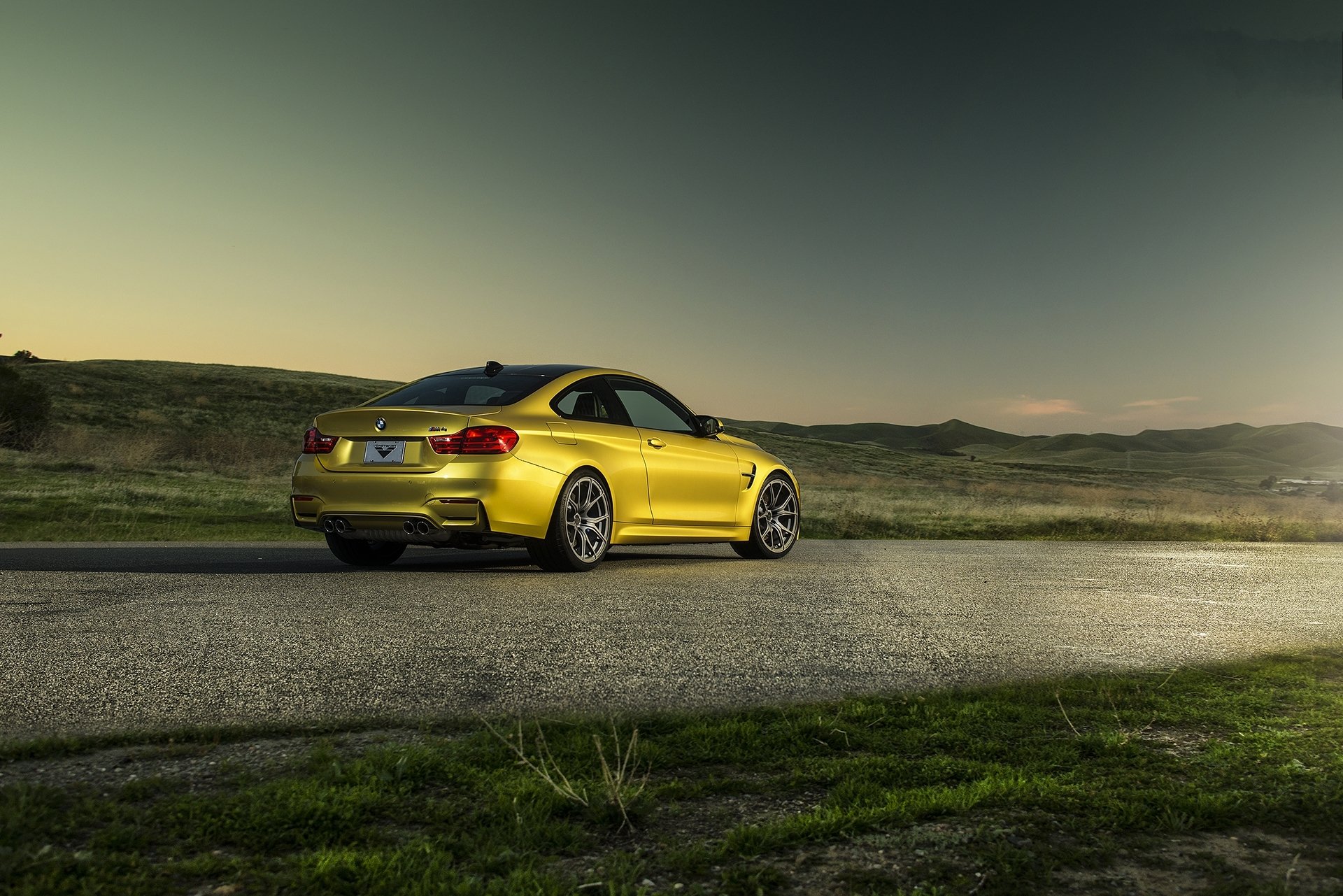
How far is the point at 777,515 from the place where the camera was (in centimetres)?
1156

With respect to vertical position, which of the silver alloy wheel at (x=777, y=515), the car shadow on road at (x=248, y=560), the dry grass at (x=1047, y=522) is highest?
the silver alloy wheel at (x=777, y=515)

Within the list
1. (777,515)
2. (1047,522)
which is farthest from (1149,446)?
(777,515)

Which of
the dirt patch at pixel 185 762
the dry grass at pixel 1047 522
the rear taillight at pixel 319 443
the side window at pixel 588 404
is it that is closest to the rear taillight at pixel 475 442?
the side window at pixel 588 404

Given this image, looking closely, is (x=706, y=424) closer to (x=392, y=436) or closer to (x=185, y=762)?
(x=392, y=436)

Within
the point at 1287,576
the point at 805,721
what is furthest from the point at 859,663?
the point at 1287,576

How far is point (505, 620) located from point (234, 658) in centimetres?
171

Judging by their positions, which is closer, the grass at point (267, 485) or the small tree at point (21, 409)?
the grass at point (267, 485)

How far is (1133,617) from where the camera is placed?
7.46 meters

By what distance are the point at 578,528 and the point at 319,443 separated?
220cm

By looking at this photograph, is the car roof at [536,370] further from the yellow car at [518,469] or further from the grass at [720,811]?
the grass at [720,811]

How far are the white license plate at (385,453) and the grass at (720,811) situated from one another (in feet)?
15.3

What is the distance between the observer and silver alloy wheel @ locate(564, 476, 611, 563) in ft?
29.4

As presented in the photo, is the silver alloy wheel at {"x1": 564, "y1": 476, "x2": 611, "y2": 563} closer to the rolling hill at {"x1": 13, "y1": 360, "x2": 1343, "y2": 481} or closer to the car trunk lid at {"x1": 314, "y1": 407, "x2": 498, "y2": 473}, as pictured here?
the car trunk lid at {"x1": 314, "y1": 407, "x2": 498, "y2": 473}

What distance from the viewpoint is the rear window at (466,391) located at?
8.99 metres
